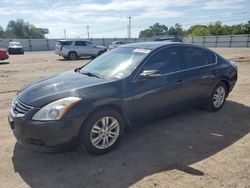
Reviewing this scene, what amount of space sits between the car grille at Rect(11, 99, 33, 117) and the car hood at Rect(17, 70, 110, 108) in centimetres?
5

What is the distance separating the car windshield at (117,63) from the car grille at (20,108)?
1.32 m

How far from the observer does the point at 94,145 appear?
12.0 feet

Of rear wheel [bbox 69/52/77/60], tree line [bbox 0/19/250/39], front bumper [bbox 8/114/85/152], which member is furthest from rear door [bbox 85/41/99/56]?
tree line [bbox 0/19/250/39]

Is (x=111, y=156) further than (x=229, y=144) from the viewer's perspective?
No

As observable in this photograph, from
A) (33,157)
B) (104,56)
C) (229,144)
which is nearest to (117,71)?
(104,56)

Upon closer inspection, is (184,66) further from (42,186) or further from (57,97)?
(42,186)

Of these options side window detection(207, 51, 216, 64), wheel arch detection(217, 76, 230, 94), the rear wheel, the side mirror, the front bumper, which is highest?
side window detection(207, 51, 216, 64)

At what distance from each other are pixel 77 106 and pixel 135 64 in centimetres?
133

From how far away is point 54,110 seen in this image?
3320 millimetres

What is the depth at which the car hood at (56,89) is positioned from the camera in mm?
3485

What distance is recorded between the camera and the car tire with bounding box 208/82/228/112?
18.3ft

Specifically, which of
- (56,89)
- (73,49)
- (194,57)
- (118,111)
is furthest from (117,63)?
(73,49)

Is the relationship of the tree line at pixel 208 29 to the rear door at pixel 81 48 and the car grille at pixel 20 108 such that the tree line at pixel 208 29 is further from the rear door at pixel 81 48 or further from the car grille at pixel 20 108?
the car grille at pixel 20 108

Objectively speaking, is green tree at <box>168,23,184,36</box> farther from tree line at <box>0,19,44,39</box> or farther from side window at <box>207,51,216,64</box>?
side window at <box>207,51,216,64</box>
